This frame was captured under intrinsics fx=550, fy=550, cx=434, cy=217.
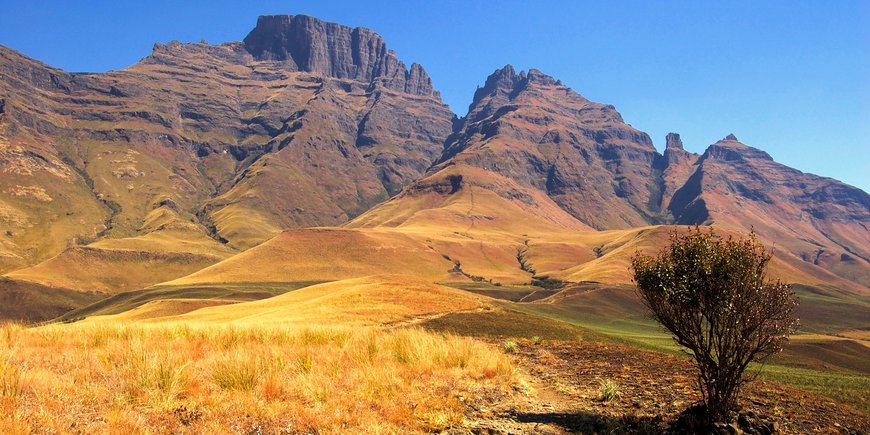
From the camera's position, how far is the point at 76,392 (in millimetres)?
10523

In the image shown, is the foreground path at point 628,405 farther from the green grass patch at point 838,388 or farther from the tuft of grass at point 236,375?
the tuft of grass at point 236,375

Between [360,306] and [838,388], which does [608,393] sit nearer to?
[838,388]

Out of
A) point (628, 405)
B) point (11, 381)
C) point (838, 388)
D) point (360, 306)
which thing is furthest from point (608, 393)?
point (360, 306)

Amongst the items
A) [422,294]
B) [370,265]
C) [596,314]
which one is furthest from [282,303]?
[370,265]

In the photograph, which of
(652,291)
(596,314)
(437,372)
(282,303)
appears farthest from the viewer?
(596,314)

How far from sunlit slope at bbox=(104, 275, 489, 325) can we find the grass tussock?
1863cm

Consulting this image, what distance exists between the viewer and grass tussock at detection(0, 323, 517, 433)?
31.1 ft

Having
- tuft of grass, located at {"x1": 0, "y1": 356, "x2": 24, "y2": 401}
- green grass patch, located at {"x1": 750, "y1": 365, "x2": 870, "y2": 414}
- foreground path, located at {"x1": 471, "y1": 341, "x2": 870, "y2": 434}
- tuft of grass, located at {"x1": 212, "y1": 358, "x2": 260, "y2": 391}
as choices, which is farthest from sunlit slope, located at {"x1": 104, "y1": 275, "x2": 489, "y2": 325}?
tuft of grass, located at {"x1": 0, "y1": 356, "x2": 24, "y2": 401}

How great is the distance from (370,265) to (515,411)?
184 meters

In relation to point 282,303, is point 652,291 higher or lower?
higher

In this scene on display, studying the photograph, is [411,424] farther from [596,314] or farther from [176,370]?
[596,314]

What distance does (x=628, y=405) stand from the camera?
13602 mm

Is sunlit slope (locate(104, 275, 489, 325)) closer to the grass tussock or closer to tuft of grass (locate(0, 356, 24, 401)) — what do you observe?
the grass tussock

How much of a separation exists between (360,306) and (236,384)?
3257 centimetres
